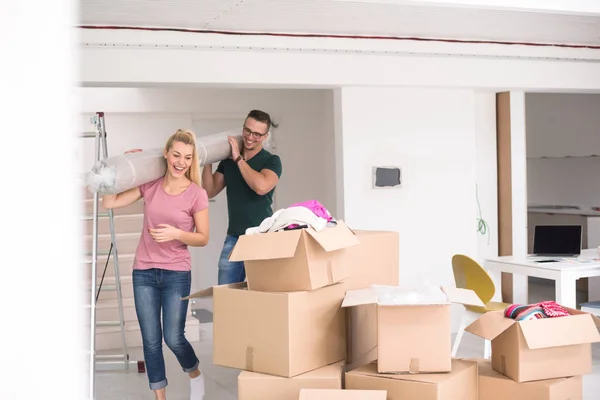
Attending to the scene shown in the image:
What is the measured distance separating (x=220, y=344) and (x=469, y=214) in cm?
344

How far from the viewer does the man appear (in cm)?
422

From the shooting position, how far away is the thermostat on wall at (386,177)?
5.73 metres

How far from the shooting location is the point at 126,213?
7.01 meters

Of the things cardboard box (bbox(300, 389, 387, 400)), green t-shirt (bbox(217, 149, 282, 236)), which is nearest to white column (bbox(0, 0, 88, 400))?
cardboard box (bbox(300, 389, 387, 400))

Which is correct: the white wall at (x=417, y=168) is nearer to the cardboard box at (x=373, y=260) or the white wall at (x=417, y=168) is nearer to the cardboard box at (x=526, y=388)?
the cardboard box at (x=373, y=260)

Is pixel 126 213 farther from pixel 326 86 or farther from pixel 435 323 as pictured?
pixel 435 323

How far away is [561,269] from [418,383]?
7.67ft

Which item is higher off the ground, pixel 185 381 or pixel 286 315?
pixel 286 315

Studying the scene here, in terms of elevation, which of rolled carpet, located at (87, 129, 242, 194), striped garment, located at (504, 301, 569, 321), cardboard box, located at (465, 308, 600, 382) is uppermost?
rolled carpet, located at (87, 129, 242, 194)

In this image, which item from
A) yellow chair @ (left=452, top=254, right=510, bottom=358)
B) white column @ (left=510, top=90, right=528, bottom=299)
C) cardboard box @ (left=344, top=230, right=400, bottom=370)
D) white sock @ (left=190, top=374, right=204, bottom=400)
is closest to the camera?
cardboard box @ (left=344, top=230, right=400, bottom=370)

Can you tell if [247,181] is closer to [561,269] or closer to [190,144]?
[190,144]

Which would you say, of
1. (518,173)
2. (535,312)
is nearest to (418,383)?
(535,312)

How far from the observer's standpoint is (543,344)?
305cm

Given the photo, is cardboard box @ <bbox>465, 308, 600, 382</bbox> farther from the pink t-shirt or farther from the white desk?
the white desk
